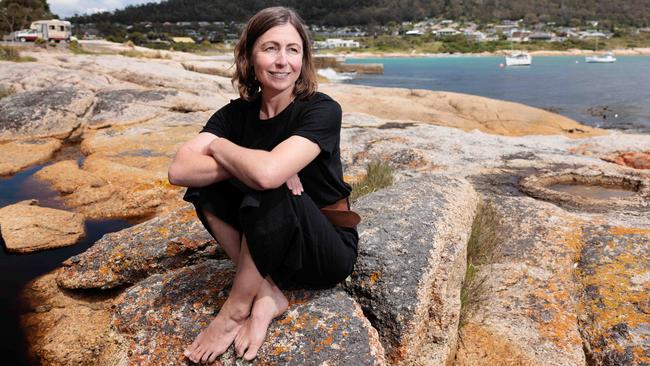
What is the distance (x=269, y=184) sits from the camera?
9.13ft

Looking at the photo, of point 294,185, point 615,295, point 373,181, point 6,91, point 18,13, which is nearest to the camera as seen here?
point 294,185

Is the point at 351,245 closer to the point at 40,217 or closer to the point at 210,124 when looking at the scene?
the point at 210,124

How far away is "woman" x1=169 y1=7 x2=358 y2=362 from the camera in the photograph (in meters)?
2.85

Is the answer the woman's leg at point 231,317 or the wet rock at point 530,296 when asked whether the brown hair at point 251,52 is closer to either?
the woman's leg at point 231,317

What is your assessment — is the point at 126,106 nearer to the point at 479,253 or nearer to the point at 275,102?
the point at 275,102

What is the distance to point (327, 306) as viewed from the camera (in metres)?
3.21

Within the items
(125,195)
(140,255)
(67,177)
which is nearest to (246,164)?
(140,255)

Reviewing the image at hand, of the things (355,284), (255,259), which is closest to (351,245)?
(355,284)

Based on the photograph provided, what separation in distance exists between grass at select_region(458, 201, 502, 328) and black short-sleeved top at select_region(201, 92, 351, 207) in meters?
1.56

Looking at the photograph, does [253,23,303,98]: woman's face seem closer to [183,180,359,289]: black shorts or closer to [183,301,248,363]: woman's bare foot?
[183,180,359,289]: black shorts

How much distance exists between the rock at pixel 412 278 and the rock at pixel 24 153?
775cm

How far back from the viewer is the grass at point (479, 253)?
4.11 meters

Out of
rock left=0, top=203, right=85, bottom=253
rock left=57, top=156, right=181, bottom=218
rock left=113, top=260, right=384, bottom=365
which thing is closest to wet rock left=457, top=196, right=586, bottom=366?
rock left=113, top=260, right=384, bottom=365

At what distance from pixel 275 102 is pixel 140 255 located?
2259 mm
